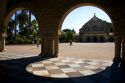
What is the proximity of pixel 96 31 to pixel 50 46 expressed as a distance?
56272 mm

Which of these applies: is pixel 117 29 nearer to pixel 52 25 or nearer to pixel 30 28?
pixel 52 25

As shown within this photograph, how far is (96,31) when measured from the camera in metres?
65.5

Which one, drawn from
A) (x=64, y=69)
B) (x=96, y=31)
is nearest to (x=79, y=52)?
(x=64, y=69)

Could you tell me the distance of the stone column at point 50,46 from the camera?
11134 millimetres

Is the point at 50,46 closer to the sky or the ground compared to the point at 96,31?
closer to the ground

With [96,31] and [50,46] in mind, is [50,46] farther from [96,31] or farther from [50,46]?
[96,31]

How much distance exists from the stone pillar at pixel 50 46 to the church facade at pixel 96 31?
54591 mm

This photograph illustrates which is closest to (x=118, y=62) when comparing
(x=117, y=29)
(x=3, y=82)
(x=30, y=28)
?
(x=117, y=29)

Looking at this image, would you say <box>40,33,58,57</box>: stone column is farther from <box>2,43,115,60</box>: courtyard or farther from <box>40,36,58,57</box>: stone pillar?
<box>2,43,115,60</box>: courtyard

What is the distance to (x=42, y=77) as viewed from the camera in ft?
19.2

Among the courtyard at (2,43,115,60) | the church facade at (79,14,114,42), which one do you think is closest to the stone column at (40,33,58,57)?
the courtyard at (2,43,115,60)

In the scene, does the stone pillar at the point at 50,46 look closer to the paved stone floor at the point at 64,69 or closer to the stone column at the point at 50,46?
the stone column at the point at 50,46

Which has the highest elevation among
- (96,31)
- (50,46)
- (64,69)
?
(96,31)

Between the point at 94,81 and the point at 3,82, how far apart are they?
9.50ft
